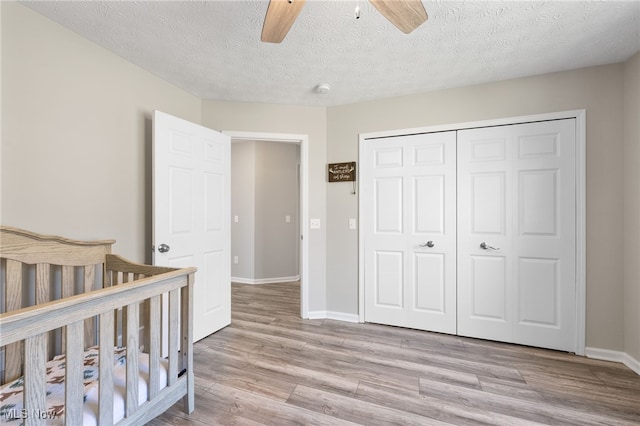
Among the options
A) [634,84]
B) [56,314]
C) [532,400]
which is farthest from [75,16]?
[634,84]

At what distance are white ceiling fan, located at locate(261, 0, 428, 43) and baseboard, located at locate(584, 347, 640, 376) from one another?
272 centimetres

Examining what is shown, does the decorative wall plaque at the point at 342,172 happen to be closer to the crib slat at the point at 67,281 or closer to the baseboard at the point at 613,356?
the crib slat at the point at 67,281

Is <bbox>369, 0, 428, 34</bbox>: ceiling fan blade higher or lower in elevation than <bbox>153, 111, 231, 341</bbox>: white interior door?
higher

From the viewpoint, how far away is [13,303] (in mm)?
1375

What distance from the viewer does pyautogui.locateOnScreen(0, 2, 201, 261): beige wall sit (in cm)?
148

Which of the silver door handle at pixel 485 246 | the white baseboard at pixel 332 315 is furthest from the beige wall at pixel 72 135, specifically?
the silver door handle at pixel 485 246

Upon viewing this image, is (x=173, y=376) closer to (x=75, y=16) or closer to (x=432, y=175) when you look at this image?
(x=75, y=16)

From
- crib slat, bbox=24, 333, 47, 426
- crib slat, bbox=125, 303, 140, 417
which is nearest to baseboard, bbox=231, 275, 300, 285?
crib slat, bbox=125, 303, 140, 417

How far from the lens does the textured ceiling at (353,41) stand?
1546 millimetres

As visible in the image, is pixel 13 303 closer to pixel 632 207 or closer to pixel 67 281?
pixel 67 281

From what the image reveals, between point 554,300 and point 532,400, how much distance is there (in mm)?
985

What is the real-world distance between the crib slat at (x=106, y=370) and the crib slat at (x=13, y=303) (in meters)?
0.69

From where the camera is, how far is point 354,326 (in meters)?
2.74

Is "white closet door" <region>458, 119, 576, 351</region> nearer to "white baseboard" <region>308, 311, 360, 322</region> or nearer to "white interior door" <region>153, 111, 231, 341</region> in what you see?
"white baseboard" <region>308, 311, 360, 322</region>
